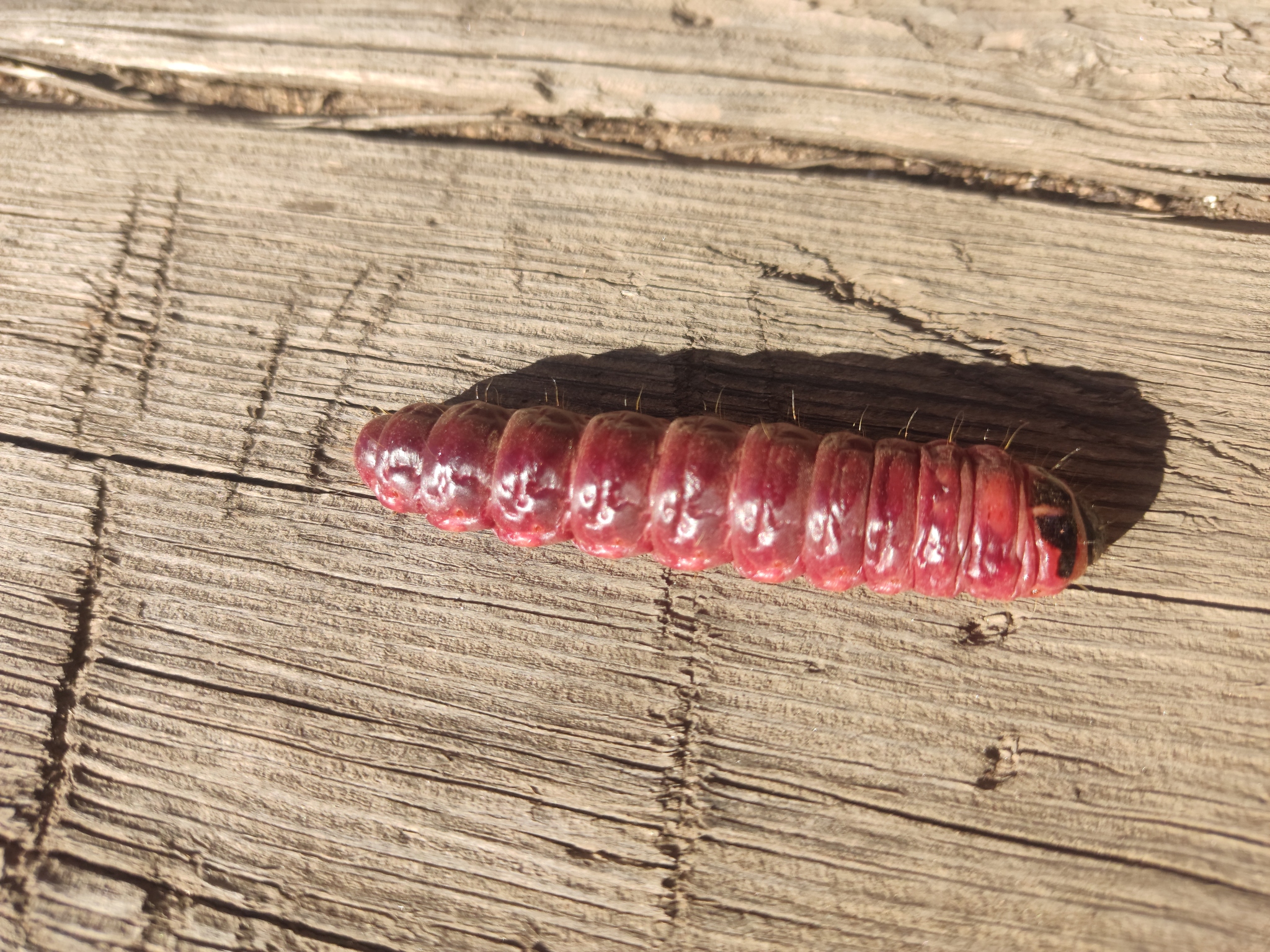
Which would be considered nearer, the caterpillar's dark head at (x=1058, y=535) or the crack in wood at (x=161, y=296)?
the caterpillar's dark head at (x=1058, y=535)

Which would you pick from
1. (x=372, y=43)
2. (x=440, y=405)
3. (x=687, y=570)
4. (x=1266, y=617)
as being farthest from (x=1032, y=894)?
(x=372, y=43)

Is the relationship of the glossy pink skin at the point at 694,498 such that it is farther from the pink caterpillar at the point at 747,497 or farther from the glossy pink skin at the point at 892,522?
the glossy pink skin at the point at 892,522

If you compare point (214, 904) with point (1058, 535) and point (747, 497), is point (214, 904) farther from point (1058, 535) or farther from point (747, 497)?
point (1058, 535)

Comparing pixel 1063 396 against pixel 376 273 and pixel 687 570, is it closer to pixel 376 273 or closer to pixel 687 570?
pixel 687 570

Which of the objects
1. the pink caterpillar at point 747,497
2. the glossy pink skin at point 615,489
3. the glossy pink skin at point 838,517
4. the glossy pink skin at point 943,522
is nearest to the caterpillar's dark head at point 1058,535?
the pink caterpillar at point 747,497

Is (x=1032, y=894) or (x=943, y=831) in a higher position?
(x=943, y=831)

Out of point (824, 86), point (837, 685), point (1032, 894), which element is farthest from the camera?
point (824, 86)
